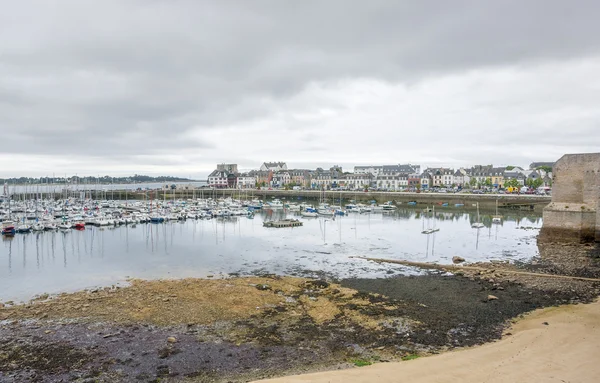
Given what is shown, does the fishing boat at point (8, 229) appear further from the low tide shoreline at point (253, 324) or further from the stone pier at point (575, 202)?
the stone pier at point (575, 202)

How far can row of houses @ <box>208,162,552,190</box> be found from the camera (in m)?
99.1

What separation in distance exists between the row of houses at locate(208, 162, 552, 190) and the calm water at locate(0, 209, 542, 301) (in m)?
60.0

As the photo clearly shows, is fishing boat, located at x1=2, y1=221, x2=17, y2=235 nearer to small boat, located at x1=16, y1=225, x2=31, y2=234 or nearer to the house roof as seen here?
small boat, located at x1=16, y1=225, x2=31, y2=234

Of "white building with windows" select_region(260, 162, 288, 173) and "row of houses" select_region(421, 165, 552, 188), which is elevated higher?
"white building with windows" select_region(260, 162, 288, 173)

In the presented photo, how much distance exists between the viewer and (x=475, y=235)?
34.9 meters

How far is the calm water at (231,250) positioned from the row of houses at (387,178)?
60.0 metres

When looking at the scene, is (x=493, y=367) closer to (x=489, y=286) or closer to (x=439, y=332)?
(x=439, y=332)

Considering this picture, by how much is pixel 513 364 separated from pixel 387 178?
341ft

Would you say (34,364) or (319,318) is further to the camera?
(319,318)

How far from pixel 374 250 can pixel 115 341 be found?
A: 19.8 meters

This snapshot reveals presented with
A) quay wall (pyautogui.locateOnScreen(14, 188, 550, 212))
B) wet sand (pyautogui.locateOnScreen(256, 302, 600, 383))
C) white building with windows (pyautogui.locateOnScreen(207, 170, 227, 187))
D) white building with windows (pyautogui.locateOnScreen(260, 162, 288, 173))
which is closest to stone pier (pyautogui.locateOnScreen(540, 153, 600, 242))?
wet sand (pyautogui.locateOnScreen(256, 302, 600, 383))

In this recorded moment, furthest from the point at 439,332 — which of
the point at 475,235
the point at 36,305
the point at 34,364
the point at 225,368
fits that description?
the point at 475,235

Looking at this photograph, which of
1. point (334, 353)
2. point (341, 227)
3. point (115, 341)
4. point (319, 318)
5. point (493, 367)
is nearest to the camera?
point (493, 367)

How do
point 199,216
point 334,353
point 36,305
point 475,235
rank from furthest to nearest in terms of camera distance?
point 199,216 → point 475,235 → point 36,305 → point 334,353
